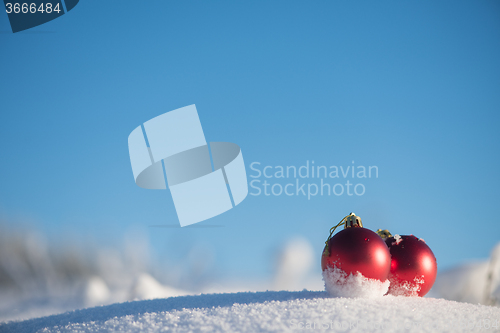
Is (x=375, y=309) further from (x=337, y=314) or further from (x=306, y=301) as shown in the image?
(x=306, y=301)

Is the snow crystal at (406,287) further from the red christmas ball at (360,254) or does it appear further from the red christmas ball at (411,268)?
the red christmas ball at (360,254)

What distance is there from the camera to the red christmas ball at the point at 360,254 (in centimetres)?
180

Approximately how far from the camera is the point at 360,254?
1.80m

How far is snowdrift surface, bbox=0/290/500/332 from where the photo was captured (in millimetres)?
1498

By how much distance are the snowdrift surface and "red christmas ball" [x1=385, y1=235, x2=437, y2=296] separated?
79 mm

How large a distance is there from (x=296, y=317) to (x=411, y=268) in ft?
2.71

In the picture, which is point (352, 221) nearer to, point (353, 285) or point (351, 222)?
point (351, 222)

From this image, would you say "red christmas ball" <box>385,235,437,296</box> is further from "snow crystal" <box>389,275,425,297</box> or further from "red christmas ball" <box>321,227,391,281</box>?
"red christmas ball" <box>321,227,391,281</box>

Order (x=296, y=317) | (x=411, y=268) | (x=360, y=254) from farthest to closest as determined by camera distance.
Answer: (x=411, y=268), (x=360, y=254), (x=296, y=317)

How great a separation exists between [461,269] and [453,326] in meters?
2.59

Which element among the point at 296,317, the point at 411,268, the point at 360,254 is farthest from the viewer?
the point at 411,268

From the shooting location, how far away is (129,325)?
165 cm

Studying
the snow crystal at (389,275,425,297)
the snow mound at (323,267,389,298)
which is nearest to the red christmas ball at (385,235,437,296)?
the snow crystal at (389,275,425,297)

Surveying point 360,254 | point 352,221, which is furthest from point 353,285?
point 352,221
